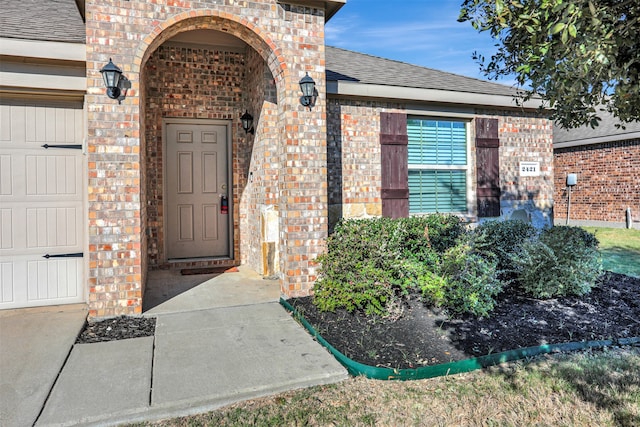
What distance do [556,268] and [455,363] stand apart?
2.58 metres

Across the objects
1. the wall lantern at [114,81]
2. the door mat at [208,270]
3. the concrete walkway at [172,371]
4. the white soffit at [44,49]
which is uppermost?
the white soffit at [44,49]

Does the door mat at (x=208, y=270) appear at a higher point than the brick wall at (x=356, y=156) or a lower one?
lower

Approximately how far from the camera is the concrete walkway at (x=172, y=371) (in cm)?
260

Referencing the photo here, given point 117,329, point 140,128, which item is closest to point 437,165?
point 140,128

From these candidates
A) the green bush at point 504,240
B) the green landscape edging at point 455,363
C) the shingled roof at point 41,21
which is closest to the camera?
the green landscape edging at point 455,363

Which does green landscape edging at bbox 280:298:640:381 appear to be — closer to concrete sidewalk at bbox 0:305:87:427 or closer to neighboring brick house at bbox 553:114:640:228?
concrete sidewalk at bbox 0:305:87:427

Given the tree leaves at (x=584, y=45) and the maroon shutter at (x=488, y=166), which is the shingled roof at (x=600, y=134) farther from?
the tree leaves at (x=584, y=45)

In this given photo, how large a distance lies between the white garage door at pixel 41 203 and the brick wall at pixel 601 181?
1437 cm

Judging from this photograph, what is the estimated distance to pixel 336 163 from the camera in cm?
605

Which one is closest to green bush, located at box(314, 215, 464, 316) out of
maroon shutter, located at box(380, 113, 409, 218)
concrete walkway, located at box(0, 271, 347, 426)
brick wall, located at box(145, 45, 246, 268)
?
concrete walkway, located at box(0, 271, 347, 426)

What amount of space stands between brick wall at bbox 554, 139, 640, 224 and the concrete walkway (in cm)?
1297

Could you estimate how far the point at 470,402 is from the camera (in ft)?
8.96

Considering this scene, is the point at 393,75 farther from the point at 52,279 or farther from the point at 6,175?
the point at 52,279

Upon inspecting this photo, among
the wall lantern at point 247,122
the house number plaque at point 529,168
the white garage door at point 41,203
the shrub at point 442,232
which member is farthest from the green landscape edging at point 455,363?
the house number plaque at point 529,168
